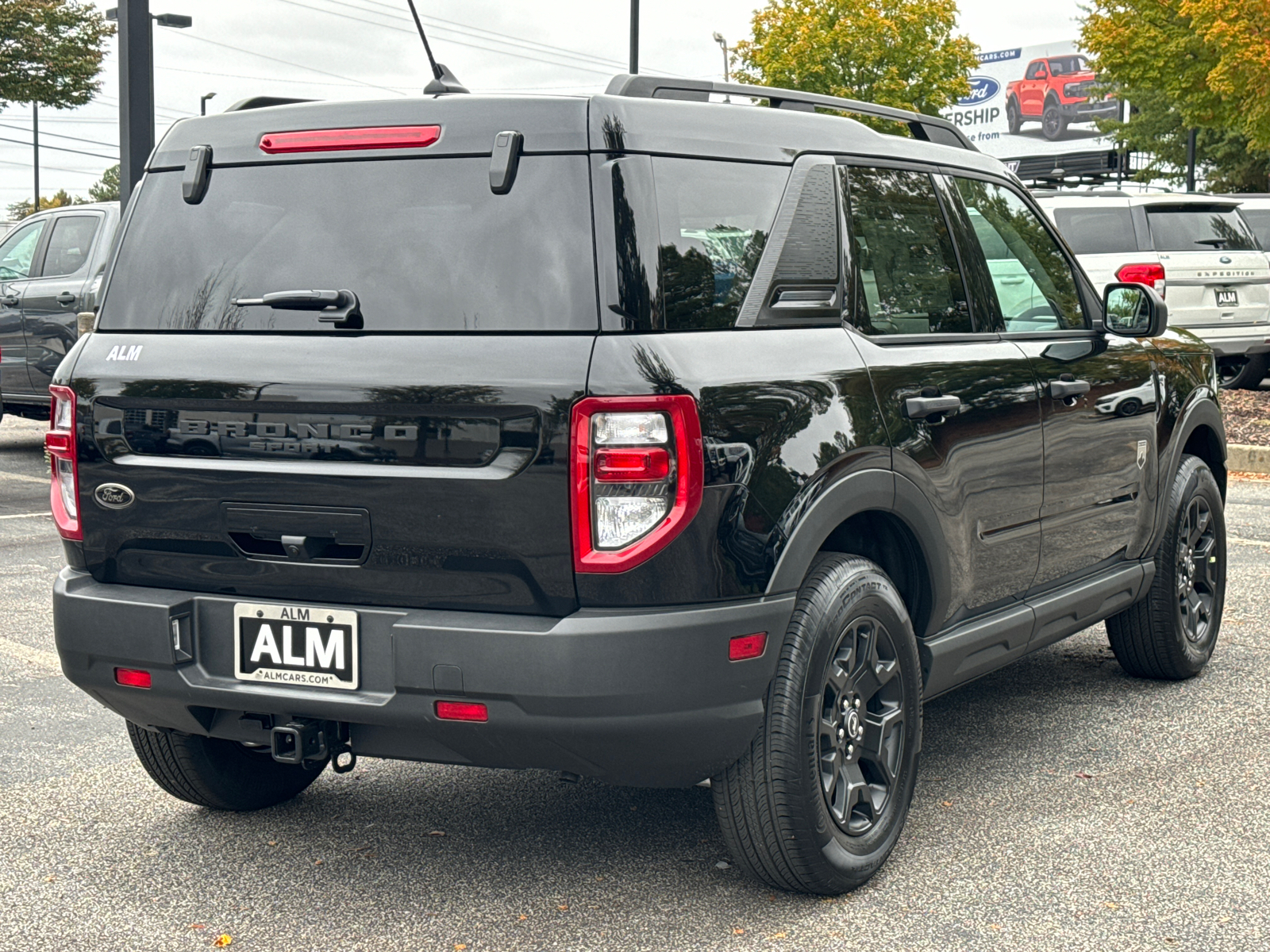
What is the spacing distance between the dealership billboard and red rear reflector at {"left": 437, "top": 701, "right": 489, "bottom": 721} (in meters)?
65.8

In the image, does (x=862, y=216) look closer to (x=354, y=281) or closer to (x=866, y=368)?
(x=866, y=368)

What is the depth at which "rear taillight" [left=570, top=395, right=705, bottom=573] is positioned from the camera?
3.11m

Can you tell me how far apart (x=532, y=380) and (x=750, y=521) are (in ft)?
1.84

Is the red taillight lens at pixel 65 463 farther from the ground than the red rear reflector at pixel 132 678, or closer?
farther from the ground

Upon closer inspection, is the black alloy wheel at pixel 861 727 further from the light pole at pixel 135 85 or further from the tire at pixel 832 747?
the light pole at pixel 135 85

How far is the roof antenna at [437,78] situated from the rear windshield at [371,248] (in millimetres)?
323

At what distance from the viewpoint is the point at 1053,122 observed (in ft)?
221

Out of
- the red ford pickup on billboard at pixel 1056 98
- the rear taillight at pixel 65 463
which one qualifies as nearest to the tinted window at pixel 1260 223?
the rear taillight at pixel 65 463

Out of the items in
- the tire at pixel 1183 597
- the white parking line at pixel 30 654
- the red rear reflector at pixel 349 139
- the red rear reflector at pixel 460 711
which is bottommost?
the white parking line at pixel 30 654

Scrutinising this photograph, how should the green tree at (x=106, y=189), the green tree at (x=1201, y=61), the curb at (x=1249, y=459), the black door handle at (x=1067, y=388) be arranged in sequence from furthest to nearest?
the green tree at (x=106, y=189) < the green tree at (x=1201, y=61) < the curb at (x=1249, y=459) < the black door handle at (x=1067, y=388)

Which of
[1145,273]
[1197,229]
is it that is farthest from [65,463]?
[1197,229]

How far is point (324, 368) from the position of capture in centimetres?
334

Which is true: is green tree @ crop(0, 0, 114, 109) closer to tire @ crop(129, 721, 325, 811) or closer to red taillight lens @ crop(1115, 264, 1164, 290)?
red taillight lens @ crop(1115, 264, 1164, 290)

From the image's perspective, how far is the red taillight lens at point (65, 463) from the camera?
366 cm
